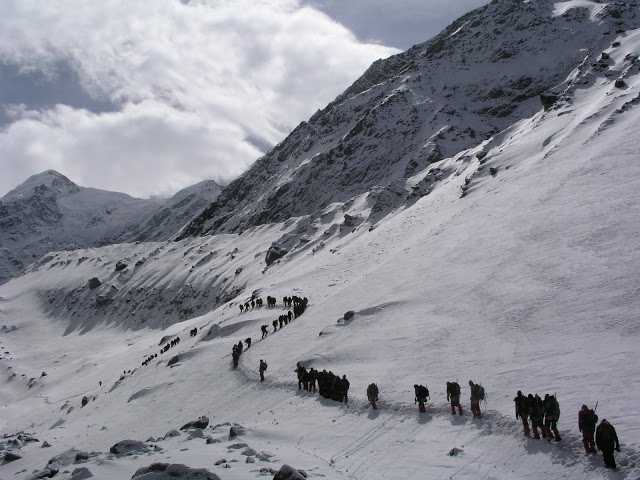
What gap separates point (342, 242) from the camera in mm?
74125

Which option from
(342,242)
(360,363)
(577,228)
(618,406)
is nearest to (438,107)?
(342,242)

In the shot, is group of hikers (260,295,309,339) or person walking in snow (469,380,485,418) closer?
person walking in snow (469,380,485,418)

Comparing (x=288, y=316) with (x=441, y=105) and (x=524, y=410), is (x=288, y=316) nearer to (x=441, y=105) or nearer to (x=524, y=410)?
(x=524, y=410)

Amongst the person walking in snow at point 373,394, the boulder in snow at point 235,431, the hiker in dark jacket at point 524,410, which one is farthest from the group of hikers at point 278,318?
the hiker in dark jacket at point 524,410

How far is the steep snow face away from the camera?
133 metres

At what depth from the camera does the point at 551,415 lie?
16.5 m

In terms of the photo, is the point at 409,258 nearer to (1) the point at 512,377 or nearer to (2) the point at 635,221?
(2) the point at 635,221

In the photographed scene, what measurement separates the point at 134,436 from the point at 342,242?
154 feet

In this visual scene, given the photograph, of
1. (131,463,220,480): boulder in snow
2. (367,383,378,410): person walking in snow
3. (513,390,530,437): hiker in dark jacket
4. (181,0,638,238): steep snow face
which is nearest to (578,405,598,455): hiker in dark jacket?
(513,390,530,437): hiker in dark jacket

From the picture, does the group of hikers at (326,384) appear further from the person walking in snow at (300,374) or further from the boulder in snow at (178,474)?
the boulder in snow at (178,474)

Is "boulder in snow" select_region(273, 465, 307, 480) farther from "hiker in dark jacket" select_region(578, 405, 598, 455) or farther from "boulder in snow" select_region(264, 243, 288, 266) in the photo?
"boulder in snow" select_region(264, 243, 288, 266)

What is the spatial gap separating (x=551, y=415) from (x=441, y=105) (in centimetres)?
13503

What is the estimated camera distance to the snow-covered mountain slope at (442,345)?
58.3 ft

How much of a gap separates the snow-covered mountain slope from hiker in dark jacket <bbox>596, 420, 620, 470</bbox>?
0.31 m
